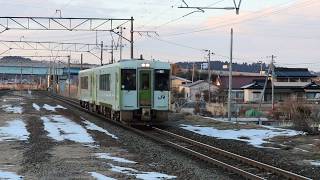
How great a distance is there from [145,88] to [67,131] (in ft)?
15.3

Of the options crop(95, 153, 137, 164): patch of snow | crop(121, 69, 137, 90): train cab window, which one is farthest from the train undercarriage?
crop(95, 153, 137, 164): patch of snow

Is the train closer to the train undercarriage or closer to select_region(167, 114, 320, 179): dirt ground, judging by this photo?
the train undercarriage

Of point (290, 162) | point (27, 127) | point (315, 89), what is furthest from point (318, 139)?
point (315, 89)

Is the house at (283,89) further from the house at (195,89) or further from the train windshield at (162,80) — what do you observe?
the train windshield at (162,80)

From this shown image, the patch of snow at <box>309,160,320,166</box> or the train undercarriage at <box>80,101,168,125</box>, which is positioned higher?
the train undercarriage at <box>80,101,168,125</box>

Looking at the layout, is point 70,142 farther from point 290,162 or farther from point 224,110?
point 224,110

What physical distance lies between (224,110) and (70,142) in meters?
52.8

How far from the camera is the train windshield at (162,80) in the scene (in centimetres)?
2637

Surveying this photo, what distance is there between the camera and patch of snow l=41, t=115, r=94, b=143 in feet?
67.1

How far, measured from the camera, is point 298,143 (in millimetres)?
18953

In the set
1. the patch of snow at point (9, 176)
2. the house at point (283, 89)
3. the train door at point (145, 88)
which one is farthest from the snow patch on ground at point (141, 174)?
the house at point (283, 89)

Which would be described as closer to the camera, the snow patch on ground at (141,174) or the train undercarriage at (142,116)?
the snow patch on ground at (141,174)

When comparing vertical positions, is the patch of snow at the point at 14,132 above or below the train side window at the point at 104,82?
below

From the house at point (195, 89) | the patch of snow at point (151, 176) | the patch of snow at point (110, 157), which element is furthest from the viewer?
the house at point (195, 89)
